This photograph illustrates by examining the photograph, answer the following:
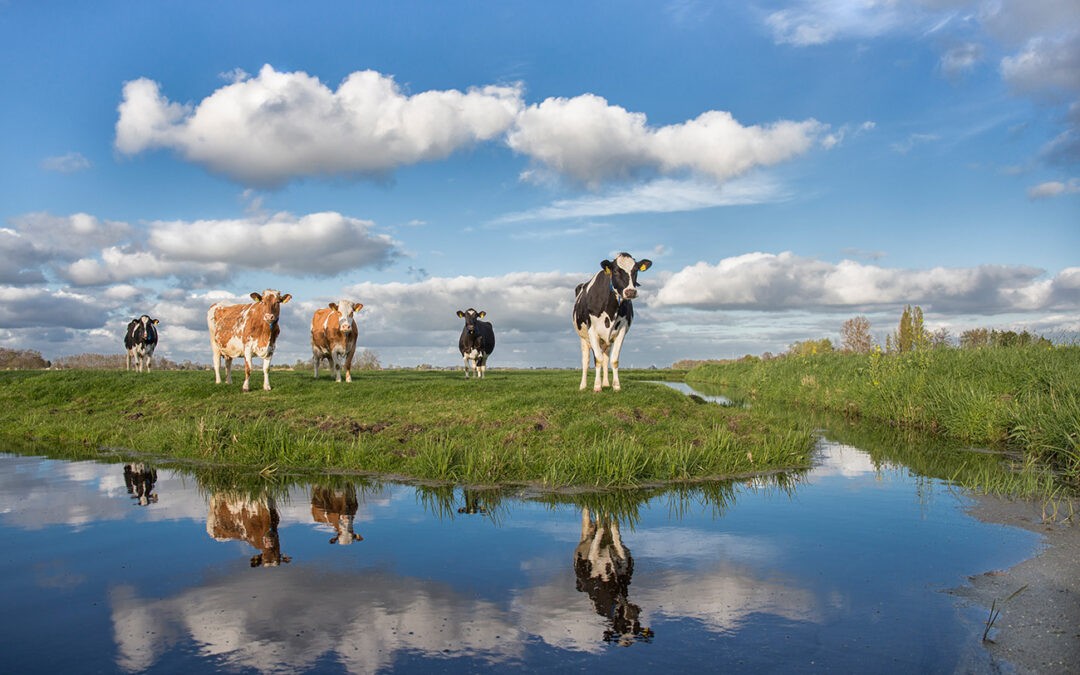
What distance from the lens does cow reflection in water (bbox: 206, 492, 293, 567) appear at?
7.98m

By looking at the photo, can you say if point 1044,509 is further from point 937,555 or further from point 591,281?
point 591,281

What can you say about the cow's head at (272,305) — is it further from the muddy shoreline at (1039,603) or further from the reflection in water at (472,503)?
the muddy shoreline at (1039,603)

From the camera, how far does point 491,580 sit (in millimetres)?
6957

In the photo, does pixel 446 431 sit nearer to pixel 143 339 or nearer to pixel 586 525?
pixel 586 525

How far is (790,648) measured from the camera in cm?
539

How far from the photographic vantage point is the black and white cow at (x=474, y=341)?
29203mm

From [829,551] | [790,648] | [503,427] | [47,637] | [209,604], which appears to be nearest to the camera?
[790,648]

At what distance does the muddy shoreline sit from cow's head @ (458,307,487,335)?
21.8 meters

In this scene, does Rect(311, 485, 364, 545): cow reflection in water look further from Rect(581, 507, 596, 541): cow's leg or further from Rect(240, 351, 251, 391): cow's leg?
Rect(240, 351, 251, 391): cow's leg

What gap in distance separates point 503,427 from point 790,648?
31.8 feet

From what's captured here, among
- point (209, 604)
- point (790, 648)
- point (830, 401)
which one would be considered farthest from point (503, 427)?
point (830, 401)

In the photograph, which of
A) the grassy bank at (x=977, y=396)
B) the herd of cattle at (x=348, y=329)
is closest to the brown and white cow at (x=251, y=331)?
the herd of cattle at (x=348, y=329)

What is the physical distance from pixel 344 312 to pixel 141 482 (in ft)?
41.0

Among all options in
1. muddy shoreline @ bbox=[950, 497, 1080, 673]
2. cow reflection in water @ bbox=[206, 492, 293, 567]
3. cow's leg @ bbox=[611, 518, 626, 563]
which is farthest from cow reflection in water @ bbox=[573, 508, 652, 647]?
cow reflection in water @ bbox=[206, 492, 293, 567]
